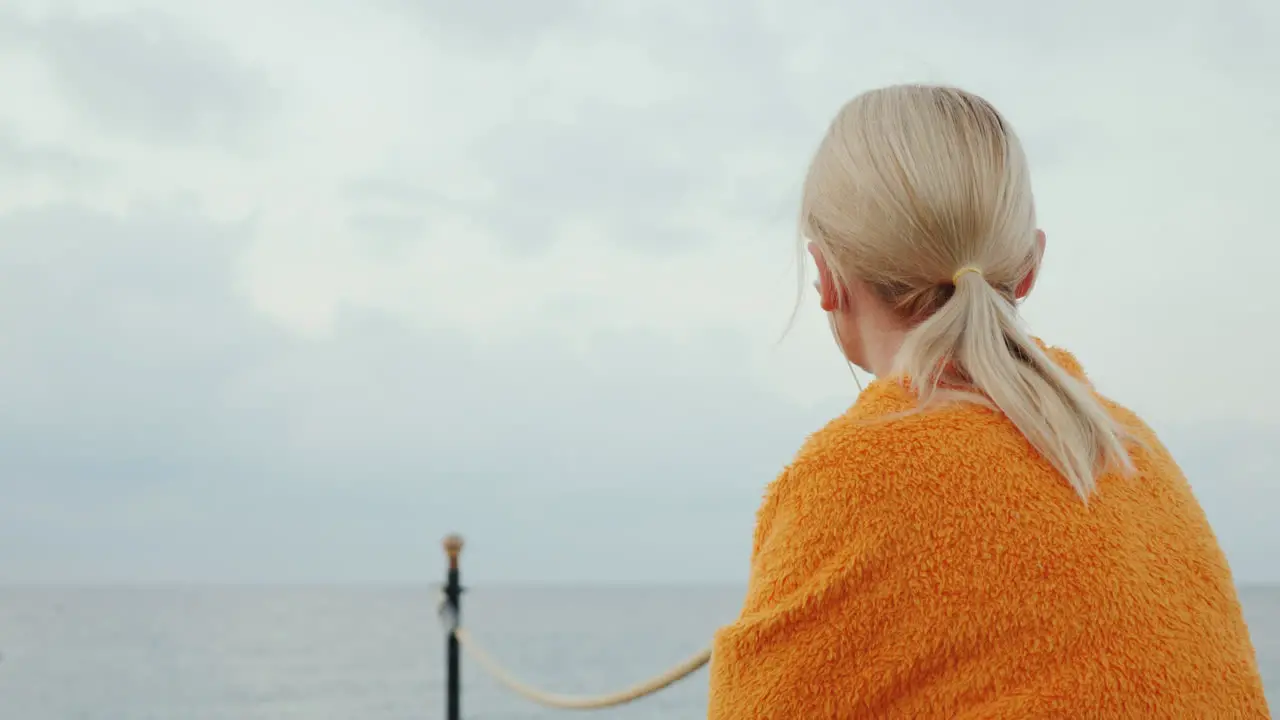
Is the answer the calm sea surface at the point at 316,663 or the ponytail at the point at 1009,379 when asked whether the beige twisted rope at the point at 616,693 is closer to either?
the ponytail at the point at 1009,379

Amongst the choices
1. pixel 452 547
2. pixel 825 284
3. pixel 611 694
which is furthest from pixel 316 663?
pixel 825 284

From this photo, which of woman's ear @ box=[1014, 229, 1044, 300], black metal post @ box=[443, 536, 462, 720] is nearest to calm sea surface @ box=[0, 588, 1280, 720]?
black metal post @ box=[443, 536, 462, 720]

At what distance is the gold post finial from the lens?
5.45m

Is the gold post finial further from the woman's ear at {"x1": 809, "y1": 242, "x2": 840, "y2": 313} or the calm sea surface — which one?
the calm sea surface

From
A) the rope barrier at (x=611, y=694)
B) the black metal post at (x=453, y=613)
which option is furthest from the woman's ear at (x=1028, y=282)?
the black metal post at (x=453, y=613)

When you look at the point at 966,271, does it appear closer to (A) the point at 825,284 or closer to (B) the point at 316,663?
(A) the point at 825,284

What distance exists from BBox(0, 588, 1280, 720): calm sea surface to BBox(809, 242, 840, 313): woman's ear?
101ft

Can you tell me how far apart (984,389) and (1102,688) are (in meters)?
0.31

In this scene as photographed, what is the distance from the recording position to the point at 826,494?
109 cm

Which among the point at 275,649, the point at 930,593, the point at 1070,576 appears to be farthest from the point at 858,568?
the point at 275,649

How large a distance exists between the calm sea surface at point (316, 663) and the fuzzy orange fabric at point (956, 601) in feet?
102

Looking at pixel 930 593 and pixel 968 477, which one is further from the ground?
pixel 968 477

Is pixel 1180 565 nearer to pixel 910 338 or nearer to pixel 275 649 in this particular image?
pixel 910 338

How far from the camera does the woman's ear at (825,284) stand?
1.28 meters
